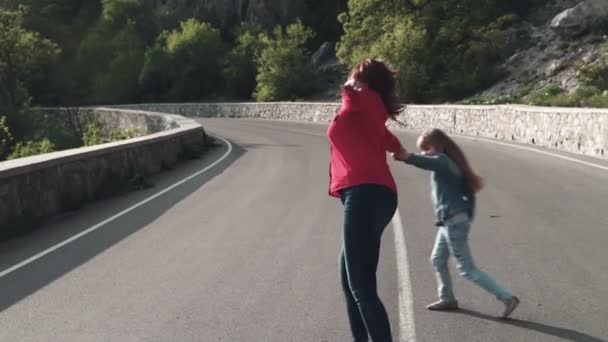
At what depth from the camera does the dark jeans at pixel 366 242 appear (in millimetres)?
4379

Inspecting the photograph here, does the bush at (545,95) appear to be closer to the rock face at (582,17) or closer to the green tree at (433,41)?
the rock face at (582,17)

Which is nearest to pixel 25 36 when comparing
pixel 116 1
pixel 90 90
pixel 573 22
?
pixel 90 90

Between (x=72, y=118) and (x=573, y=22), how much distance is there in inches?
1294

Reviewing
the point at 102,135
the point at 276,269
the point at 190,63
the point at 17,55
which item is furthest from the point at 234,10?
the point at 276,269

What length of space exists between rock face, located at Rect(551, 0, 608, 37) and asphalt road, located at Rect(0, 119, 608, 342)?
36061 millimetres

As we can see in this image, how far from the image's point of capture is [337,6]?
8281 centimetres

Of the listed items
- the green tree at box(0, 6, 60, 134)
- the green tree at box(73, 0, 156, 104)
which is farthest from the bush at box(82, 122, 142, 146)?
the green tree at box(73, 0, 156, 104)

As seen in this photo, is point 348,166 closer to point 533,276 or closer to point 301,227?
point 533,276

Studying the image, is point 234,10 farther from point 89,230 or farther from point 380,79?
point 380,79

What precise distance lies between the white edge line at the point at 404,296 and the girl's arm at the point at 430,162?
43.0 inches

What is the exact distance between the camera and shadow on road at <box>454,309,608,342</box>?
5285 millimetres

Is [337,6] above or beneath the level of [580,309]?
above

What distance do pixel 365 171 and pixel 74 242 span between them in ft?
19.5

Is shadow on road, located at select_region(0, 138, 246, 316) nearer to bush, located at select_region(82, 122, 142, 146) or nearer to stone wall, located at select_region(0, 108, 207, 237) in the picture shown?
stone wall, located at select_region(0, 108, 207, 237)
